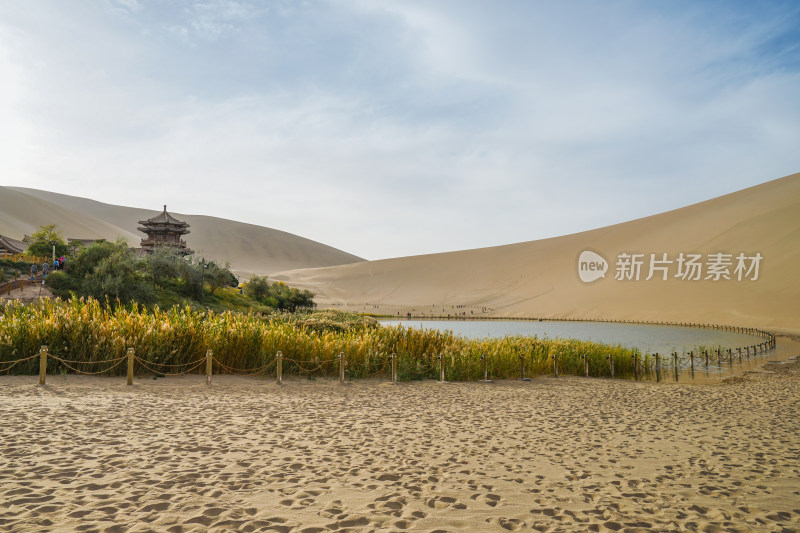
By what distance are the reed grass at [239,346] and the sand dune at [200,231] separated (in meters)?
106

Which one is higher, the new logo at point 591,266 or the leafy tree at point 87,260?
the new logo at point 591,266

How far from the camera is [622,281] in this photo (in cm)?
6412

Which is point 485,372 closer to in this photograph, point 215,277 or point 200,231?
point 215,277

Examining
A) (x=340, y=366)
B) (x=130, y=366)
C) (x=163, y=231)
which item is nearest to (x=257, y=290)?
(x=163, y=231)

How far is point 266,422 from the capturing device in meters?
7.06

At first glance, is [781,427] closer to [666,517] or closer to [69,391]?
[666,517]

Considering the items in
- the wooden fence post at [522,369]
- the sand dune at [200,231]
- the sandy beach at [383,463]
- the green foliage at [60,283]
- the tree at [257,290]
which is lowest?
the sandy beach at [383,463]

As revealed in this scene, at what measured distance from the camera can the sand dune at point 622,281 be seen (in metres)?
48.5

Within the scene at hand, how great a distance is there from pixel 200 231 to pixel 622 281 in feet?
454

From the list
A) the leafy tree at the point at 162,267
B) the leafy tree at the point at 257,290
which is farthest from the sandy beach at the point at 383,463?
the leafy tree at the point at 257,290

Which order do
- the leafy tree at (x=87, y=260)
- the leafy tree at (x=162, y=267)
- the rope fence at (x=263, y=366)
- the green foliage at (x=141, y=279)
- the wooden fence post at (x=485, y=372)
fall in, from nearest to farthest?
1. the rope fence at (x=263, y=366)
2. the wooden fence post at (x=485, y=372)
3. the green foliage at (x=141, y=279)
4. the leafy tree at (x=87, y=260)
5. the leafy tree at (x=162, y=267)

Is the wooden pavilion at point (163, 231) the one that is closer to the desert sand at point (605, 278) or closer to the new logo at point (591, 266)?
the desert sand at point (605, 278)

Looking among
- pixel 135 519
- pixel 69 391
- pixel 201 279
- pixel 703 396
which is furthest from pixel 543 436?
pixel 201 279

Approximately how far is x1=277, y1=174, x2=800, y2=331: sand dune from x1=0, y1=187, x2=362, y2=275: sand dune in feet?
151
